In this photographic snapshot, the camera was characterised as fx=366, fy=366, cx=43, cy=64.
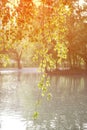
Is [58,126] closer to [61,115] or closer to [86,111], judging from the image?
[61,115]

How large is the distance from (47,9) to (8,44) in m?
→ 1.15

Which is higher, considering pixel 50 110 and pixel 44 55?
pixel 44 55

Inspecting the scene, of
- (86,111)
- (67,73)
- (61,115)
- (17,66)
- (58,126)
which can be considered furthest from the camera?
(17,66)

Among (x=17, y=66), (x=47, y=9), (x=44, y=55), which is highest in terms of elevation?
(x=47, y=9)

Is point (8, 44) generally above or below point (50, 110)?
above

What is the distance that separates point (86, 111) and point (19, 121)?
5935 millimetres

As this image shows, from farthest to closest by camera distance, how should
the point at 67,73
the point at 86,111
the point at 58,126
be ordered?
the point at 67,73 → the point at 86,111 → the point at 58,126

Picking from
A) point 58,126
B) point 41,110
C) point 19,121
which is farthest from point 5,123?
point 41,110

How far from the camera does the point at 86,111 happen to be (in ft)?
82.9

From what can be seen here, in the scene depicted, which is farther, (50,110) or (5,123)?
(50,110)

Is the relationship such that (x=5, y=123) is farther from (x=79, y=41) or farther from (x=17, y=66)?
→ (x=17, y=66)

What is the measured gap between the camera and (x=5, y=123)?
2088 cm

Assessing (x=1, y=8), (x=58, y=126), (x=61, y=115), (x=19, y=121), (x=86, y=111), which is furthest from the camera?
(x=86, y=111)

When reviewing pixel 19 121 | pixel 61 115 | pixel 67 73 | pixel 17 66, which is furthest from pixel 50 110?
pixel 17 66
